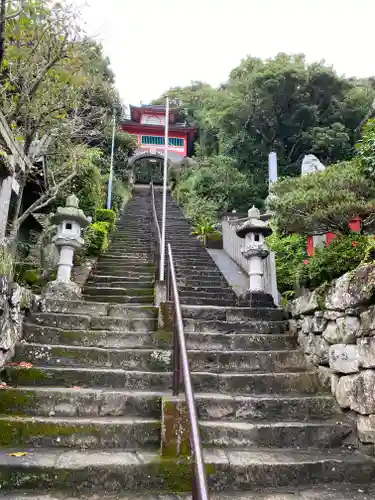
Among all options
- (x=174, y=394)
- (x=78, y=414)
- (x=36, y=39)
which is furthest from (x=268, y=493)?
(x=36, y=39)

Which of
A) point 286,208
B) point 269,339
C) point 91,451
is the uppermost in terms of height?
point 286,208

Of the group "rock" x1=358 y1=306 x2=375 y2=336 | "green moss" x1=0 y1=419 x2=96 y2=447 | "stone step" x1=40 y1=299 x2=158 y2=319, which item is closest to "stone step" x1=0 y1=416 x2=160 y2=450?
"green moss" x1=0 y1=419 x2=96 y2=447

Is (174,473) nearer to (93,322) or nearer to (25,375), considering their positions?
(25,375)

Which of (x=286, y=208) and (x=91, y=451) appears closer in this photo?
(x=91, y=451)

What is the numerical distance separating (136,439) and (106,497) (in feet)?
1.98

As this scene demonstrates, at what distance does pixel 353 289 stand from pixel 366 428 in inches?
45.7

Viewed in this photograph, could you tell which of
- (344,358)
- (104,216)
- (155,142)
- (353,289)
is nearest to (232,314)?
(344,358)

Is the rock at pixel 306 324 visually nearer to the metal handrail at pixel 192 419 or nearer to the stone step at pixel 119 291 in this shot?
the metal handrail at pixel 192 419

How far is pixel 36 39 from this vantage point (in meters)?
5.37

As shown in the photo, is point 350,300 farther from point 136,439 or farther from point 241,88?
point 241,88

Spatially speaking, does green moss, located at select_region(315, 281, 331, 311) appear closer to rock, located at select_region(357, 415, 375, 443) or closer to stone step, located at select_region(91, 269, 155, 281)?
rock, located at select_region(357, 415, 375, 443)

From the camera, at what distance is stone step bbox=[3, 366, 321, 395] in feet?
12.5

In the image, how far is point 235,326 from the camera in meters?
5.08

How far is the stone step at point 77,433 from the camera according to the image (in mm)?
3102
